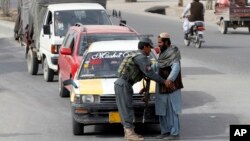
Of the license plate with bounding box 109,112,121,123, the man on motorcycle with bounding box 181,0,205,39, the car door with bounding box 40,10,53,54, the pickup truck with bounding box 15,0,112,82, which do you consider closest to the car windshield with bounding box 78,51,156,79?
the license plate with bounding box 109,112,121,123

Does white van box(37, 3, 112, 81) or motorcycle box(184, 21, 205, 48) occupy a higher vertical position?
white van box(37, 3, 112, 81)

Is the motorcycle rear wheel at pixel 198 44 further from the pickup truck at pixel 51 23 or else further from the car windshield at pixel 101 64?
the car windshield at pixel 101 64

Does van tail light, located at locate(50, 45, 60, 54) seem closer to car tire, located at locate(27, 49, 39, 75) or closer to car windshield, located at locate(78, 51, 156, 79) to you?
car tire, located at locate(27, 49, 39, 75)

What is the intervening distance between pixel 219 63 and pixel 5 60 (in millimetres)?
6872

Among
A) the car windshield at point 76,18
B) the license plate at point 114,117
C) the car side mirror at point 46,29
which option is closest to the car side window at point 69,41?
the car side mirror at point 46,29

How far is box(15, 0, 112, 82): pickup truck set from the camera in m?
20.6

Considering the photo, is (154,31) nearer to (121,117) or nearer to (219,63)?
(219,63)

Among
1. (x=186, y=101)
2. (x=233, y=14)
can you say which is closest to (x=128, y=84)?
(x=186, y=101)

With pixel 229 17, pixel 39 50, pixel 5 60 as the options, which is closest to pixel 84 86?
pixel 39 50

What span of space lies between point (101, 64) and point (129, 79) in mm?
2013

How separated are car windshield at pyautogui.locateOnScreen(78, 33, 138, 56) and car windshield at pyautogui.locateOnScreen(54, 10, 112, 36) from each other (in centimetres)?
401

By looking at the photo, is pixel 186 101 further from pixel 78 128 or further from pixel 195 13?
pixel 195 13

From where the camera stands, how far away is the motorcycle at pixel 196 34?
29156 millimetres

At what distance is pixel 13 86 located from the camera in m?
A: 20.0
